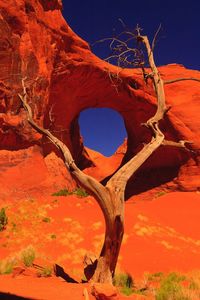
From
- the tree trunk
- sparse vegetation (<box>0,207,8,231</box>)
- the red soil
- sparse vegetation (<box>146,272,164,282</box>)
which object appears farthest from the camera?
sparse vegetation (<box>0,207,8,231</box>)

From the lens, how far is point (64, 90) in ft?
71.5

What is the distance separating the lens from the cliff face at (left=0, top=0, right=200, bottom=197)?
721 inches

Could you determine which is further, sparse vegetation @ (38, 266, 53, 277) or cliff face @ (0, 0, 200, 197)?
cliff face @ (0, 0, 200, 197)

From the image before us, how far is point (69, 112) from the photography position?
2302cm

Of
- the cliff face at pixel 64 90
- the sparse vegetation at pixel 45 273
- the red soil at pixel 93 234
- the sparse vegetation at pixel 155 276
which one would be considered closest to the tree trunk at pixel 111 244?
the red soil at pixel 93 234

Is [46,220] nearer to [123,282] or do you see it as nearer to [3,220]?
[3,220]

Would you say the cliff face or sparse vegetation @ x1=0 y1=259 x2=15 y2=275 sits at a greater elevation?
the cliff face

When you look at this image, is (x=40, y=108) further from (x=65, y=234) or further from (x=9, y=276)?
(x=9, y=276)

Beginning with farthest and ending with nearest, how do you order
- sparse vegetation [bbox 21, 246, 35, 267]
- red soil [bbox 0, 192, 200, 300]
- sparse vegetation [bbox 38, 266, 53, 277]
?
1. red soil [bbox 0, 192, 200, 300]
2. sparse vegetation [bbox 21, 246, 35, 267]
3. sparse vegetation [bbox 38, 266, 53, 277]

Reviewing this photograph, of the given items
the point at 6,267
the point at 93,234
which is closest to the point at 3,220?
the point at 93,234

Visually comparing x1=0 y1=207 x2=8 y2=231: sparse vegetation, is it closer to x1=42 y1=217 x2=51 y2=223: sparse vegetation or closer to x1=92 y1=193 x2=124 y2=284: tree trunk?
x1=42 y1=217 x2=51 y2=223: sparse vegetation

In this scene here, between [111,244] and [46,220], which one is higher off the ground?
[111,244]

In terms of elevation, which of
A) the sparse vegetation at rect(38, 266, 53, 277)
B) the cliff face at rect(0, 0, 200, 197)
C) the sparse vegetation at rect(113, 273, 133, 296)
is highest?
the cliff face at rect(0, 0, 200, 197)

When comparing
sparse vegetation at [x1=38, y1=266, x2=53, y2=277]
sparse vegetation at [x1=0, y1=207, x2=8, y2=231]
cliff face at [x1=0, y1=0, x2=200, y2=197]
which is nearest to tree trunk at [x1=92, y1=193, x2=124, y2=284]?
sparse vegetation at [x1=38, y1=266, x2=53, y2=277]
